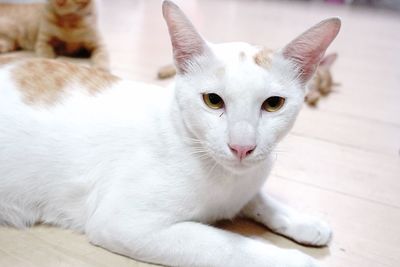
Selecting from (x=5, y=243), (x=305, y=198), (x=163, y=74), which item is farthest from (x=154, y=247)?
(x=163, y=74)

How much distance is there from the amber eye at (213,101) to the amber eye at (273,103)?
0.08m

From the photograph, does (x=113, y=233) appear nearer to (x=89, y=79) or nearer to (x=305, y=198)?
(x=89, y=79)

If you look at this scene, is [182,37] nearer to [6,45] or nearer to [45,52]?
[45,52]

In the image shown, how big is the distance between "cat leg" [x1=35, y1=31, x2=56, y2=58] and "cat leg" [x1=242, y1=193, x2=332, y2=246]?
1584 mm

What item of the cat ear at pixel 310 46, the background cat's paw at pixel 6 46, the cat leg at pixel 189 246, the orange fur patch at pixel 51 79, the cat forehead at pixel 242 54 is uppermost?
the cat ear at pixel 310 46

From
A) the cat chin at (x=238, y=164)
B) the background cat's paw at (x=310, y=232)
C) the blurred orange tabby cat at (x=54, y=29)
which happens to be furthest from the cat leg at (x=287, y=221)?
the blurred orange tabby cat at (x=54, y=29)

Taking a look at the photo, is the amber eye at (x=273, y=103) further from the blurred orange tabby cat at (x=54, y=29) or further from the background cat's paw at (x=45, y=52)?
the background cat's paw at (x=45, y=52)

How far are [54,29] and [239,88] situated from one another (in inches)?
69.4

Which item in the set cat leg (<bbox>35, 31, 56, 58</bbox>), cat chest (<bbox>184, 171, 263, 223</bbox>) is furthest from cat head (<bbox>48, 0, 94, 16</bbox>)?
cat chest (<bbox>184, 171, 263, 223</bbox>)

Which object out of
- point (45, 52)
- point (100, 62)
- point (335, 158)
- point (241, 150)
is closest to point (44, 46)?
point (45, 52)

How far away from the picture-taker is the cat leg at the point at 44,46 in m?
2.35

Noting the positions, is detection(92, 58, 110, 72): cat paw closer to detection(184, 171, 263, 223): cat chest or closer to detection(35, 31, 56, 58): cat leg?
detection(35, 31, 56, 58): cat leg

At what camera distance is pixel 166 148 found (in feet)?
3.33

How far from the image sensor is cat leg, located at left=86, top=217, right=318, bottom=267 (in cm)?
93
